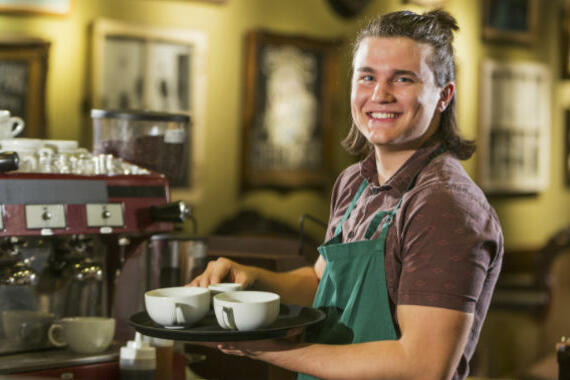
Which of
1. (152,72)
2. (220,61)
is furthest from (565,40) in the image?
(152,72)

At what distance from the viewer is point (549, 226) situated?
573cm

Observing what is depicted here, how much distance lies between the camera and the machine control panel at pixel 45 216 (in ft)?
5.56

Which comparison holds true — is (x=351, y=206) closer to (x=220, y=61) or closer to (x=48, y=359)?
(x=48, y=359)

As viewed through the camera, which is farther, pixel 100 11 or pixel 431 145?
pixel 100 11

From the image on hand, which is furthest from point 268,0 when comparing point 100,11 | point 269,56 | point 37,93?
point 37,93

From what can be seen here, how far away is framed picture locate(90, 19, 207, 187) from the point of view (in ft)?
11.0

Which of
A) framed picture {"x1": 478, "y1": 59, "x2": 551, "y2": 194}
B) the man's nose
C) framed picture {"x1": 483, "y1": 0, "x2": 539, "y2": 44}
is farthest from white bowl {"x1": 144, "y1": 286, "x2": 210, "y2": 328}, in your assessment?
framed picture {"x1": 483, "y1": 0, "x2": 539, "y2": 44}

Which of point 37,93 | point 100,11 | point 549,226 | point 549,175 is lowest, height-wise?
point 549,226

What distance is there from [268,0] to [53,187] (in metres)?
2.46

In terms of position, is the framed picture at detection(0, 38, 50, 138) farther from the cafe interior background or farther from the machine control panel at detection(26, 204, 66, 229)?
the machine control panel at detection(26, 204, 66, 229)

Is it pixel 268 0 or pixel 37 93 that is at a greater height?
pixel 268 0

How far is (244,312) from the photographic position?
144 cm

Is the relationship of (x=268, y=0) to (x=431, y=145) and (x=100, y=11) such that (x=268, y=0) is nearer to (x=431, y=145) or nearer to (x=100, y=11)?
(x=100, y=11)

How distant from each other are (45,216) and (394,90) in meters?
0.77
